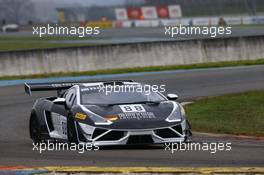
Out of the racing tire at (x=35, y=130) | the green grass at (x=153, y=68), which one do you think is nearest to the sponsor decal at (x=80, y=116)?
the racing tire at (x=35, y=130)

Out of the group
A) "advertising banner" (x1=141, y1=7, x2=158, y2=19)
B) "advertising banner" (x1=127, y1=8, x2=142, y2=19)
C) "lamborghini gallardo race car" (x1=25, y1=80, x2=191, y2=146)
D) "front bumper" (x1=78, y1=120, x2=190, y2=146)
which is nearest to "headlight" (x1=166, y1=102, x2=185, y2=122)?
"lamborghini gallardo race car" (x1=25, y1=80, x2=191, y2=146)

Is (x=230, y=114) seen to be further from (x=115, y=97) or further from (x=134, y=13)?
(x=134, y=13)

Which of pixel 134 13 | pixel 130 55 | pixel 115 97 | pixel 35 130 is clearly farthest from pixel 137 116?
pixel 134 13

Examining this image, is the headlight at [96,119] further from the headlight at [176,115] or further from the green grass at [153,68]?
the green grass at [153,68]

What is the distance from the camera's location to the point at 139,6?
4599 inches

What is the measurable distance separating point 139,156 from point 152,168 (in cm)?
177

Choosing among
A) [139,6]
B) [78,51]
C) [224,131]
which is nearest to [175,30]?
[78,51]

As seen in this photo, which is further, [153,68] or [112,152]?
[153,68]

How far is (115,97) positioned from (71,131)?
1.01 m

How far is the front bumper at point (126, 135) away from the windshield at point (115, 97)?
90 cm

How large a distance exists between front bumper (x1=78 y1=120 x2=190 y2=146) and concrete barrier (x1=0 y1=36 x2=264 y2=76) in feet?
64.8

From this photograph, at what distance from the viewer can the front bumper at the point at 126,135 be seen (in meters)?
12.0

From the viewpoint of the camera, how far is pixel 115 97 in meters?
13.1

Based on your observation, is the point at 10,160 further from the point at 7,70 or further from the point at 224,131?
the point at 7,70
